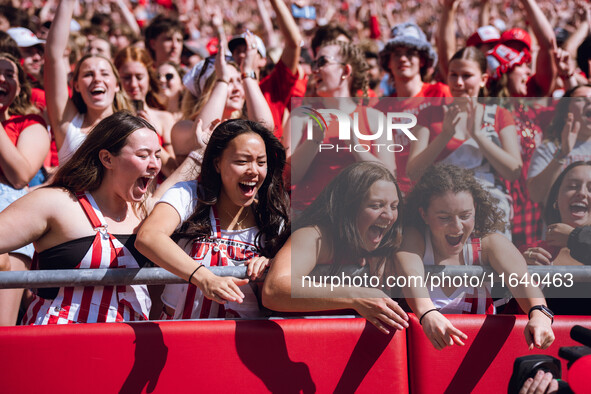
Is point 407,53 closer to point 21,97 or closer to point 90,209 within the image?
point 21,97

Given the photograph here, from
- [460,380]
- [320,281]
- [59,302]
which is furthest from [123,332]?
[460,380]

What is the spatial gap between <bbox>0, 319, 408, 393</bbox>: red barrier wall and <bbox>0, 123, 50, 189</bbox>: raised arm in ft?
4.38

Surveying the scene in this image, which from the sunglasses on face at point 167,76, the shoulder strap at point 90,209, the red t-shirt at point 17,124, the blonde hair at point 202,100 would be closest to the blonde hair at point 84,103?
the red t-shirt at point 17,124

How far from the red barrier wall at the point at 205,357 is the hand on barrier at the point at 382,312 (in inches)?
6.3

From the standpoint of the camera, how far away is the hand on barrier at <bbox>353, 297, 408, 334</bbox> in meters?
2.32

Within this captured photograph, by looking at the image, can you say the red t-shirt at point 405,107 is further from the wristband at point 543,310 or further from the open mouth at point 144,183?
the open mouth at point 144,183

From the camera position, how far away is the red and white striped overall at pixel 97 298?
263cm

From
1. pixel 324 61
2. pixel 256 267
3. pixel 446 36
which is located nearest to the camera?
pixel 256 267

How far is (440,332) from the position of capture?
229 centimetres

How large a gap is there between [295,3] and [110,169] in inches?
144

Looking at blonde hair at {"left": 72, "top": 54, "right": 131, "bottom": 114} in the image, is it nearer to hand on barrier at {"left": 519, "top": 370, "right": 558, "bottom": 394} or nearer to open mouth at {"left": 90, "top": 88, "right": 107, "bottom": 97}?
open mouth at {"left": 90, "top": 88, "right": 107, "bottom": 97}

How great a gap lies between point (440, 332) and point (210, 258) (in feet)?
3.25

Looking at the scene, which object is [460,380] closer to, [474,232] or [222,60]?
[474,232]

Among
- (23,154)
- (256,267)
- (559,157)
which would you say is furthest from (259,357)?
(23,154)
